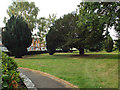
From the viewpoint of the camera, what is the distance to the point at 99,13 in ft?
14.6

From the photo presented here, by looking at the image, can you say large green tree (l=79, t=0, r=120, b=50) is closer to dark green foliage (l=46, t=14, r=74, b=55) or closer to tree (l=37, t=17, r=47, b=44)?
tree (l=37, t=17, r=47, b=44)

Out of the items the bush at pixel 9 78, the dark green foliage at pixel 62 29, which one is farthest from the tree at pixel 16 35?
the bush at pixel 9 78

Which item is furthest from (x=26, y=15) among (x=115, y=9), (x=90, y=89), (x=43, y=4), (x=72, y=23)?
(x=72, y=23)

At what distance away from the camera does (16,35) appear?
25.7 ft

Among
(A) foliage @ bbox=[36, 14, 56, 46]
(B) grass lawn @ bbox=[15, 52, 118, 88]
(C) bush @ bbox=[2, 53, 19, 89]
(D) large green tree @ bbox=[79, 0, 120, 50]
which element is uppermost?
(D) large green tree @ bbox=[79, 0, 120, 50]

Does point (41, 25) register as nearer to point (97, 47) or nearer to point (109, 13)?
point (109, 13)

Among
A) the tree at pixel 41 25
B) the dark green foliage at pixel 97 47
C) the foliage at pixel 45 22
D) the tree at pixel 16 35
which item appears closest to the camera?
the foliage at pixel 45 22

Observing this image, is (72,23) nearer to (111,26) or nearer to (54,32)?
(54,32)

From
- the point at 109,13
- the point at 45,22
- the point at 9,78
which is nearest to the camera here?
the point at 9,78

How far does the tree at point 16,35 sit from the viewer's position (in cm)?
739

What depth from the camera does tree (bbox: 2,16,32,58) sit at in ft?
24.2

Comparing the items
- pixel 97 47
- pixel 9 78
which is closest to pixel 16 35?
pixel 9 78

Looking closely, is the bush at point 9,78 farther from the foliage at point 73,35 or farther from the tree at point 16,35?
the foliage at point 73,35

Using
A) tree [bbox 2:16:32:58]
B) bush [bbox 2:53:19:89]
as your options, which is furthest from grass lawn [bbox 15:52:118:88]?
tree [bbox 2:16:32:58]
